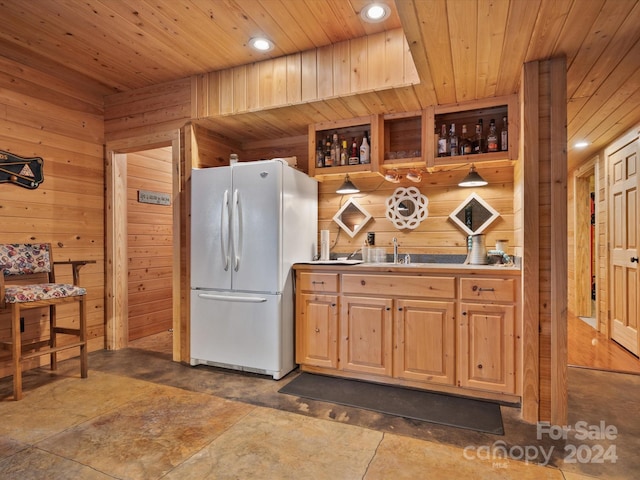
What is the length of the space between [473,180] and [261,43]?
1899 millimetres

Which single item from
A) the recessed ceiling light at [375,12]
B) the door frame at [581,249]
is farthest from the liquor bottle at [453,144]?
the door frame at [581,249]

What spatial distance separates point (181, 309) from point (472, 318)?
8.08 ft

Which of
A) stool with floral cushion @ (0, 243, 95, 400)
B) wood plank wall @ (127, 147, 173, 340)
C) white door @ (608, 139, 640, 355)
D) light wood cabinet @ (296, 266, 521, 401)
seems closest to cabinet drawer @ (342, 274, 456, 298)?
light wood cabinet @ (296, 266, 521, 401)

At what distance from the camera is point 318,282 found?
9.78ft

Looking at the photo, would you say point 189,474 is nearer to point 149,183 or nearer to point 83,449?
point 83,449

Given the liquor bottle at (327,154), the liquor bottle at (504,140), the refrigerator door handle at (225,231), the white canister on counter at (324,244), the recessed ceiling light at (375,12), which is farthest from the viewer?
the white canister on counter at (324,244)

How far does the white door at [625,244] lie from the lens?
3.47m

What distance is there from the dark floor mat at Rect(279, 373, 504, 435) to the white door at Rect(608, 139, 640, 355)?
2.20 m

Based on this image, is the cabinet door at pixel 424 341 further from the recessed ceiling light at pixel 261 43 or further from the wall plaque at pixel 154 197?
the wall plaque at pixel 154 197

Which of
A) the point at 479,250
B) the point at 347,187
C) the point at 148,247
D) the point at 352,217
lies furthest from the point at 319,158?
the point at 148,247

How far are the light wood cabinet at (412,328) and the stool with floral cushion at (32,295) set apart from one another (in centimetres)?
174

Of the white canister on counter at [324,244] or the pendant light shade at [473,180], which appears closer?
the pendant light shade at [473,180]

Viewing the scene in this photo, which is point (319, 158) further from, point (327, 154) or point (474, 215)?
point (474, 215)

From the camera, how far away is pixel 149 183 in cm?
433
